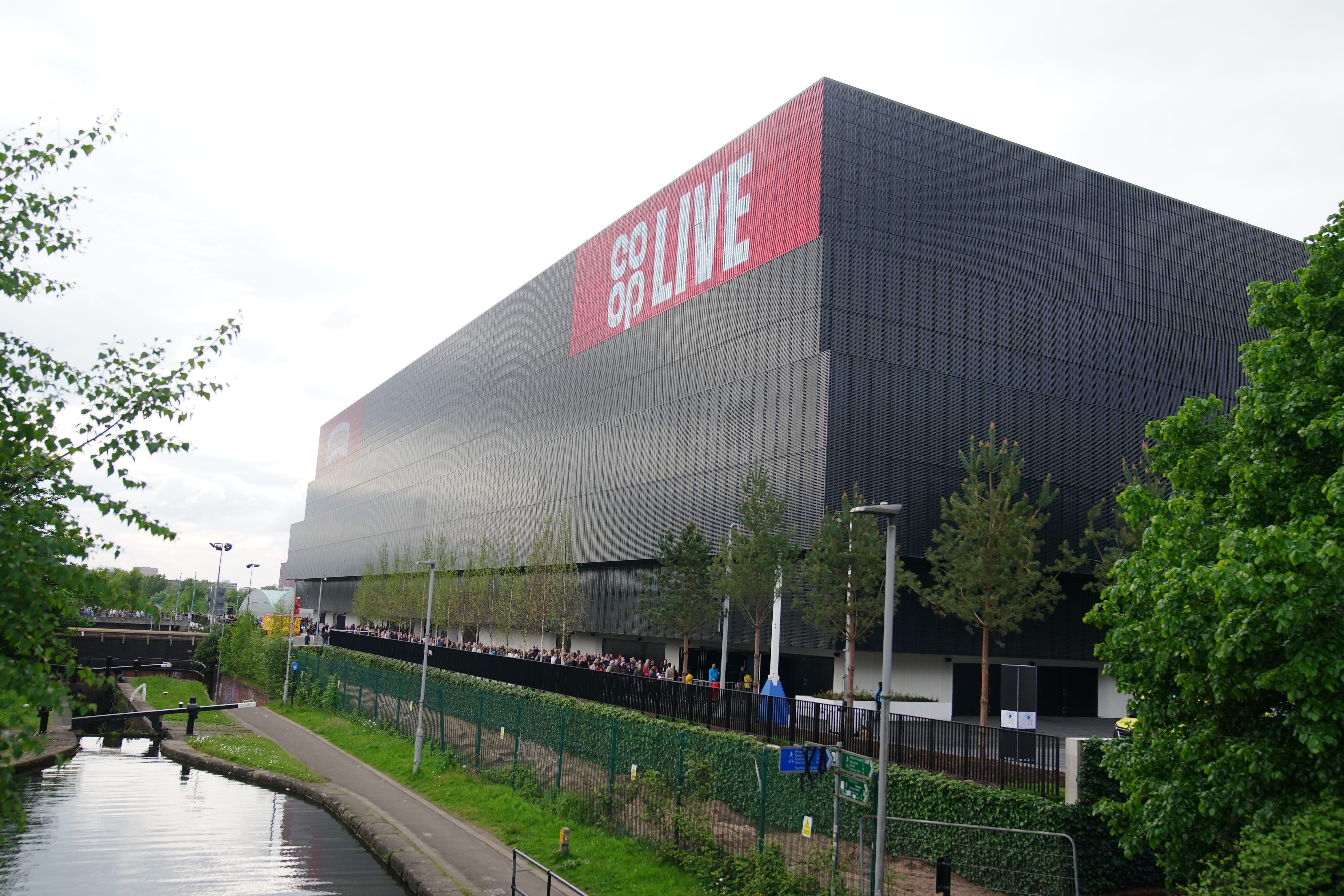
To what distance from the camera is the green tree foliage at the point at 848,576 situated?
106ft

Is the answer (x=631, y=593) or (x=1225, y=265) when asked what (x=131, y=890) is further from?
(x=1225, y=265)

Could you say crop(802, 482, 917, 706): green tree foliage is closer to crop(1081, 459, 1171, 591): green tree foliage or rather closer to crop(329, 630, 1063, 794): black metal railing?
crop(329, 630, 1063, 794): black metal railing

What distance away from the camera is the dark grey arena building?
4369 cm

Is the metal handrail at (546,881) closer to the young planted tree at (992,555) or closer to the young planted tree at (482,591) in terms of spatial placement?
the young planted tree at (992,555)

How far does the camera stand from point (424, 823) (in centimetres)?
2286

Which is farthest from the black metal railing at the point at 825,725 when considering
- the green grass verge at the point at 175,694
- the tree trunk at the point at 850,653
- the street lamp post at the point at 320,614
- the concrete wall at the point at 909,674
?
the street lamp post at the point at 320,614

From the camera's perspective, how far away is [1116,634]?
1341 centimetres

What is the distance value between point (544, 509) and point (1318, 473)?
186 feet

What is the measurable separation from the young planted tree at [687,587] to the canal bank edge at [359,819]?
14735mm

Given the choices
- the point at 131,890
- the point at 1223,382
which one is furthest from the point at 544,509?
the point at 131,890

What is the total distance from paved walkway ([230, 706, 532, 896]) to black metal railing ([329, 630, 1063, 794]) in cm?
595

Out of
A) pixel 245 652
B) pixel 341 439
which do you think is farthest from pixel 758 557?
pixel 341 439

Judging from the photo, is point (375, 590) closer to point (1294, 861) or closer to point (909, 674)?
point (909, 674)

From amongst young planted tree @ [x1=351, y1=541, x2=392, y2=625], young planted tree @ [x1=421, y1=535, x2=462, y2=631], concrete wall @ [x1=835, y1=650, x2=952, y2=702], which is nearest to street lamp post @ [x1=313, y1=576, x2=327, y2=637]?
young planted tree @ [x1=351, y1=541, x2=392, y2=625]
